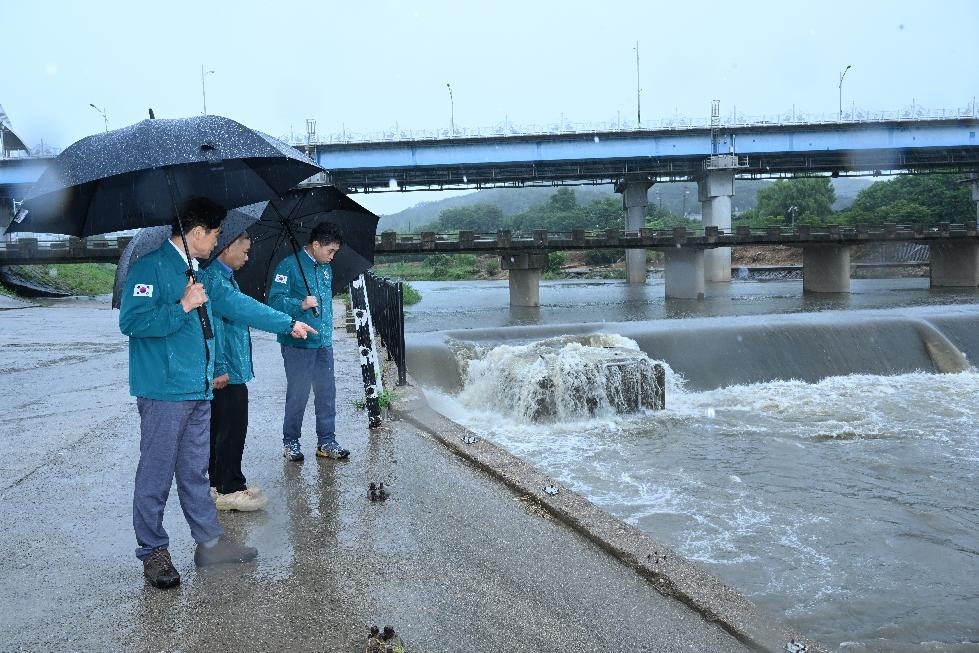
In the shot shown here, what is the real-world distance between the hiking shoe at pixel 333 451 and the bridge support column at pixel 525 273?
33.4 metres

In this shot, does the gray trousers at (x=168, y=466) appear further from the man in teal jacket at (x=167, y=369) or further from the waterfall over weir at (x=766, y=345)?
the waterfall over weir at (x=766, y=345)

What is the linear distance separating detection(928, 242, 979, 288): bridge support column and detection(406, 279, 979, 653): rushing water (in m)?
31.6

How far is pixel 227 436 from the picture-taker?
4969mm

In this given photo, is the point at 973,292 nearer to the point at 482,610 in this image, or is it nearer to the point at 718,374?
the point at 718,374

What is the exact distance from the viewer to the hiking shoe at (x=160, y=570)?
3807mm

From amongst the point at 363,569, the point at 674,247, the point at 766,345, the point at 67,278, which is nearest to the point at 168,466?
the point at 363,569

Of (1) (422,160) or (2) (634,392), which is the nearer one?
A: (2) (634,392)

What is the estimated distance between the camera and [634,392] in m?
12.5

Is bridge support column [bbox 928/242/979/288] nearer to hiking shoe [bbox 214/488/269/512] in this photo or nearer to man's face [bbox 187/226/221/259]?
hiking shoe [bbox 214/488/269/512]

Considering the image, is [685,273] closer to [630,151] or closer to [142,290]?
[630,151]

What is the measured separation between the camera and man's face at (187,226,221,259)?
3.77 meters

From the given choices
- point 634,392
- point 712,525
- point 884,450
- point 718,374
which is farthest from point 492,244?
point 712,525

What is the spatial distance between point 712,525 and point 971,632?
7.26ft

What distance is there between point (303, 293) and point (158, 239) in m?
1.89
